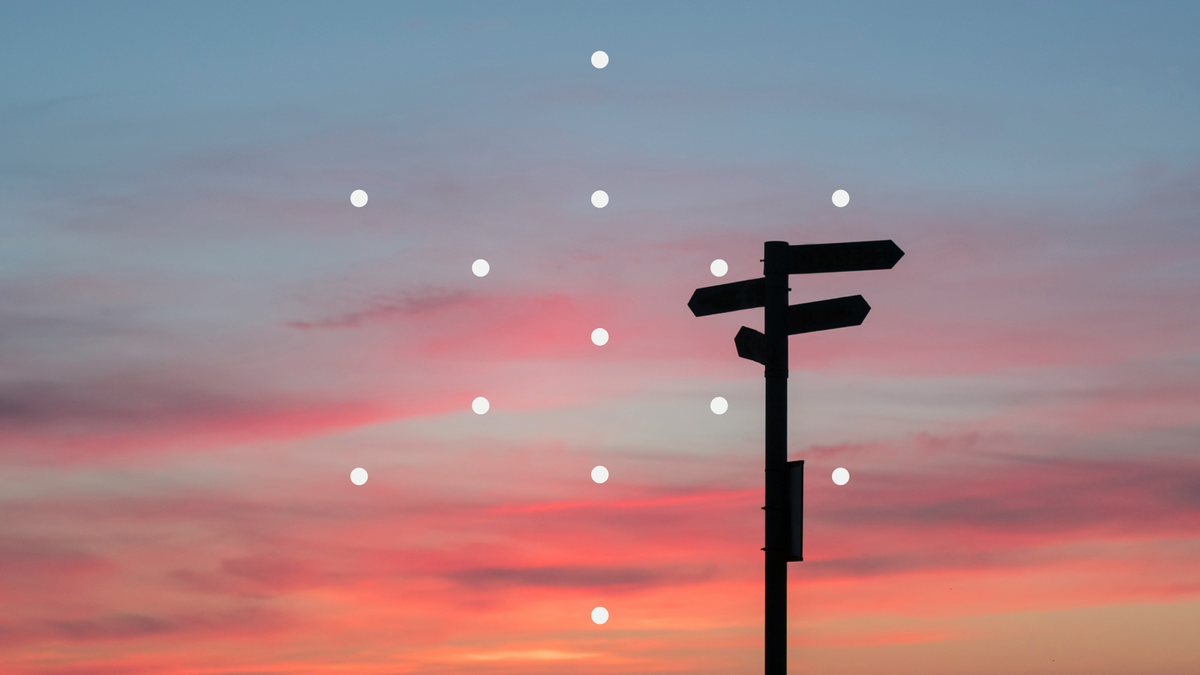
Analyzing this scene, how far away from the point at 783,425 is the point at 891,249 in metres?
1.79

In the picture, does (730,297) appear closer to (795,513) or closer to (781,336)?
(781,336)

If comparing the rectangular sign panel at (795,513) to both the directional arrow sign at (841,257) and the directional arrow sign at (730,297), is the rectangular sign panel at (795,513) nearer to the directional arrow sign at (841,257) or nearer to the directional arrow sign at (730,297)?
the directional arrow sign at (730,297)

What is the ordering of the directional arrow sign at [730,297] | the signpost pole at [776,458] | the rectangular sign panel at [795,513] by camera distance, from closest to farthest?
the signpost pole at [776,458] → the rectangular sign panel at [795,513] → the directional arrow sign at [730,297]

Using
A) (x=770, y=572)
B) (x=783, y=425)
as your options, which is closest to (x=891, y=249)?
(x=783, y=425)

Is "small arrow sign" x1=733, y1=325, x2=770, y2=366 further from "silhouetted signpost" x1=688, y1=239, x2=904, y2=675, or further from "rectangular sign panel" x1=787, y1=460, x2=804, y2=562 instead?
"rectangular sign panel" x1=787, y1=460, x2=804, y2=562

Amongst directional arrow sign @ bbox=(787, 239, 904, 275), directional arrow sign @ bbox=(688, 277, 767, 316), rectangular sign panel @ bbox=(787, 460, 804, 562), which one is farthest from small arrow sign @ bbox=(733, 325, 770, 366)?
rectangular sign panel @ bbox=(787, 460, 804, 562)

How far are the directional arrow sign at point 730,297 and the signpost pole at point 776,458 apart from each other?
0.13m

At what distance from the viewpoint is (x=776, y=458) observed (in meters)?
10.5

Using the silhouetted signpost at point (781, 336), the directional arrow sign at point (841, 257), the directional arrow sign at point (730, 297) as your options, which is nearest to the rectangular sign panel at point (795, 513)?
the silhouetted signpost at point (781, 336)

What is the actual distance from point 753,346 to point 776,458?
990 millimetres

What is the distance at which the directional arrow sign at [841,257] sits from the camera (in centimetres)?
1080

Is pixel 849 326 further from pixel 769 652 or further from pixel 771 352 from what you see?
pixel 769 652

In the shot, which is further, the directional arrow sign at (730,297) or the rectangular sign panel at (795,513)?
the directional arrow sign at (730,297)

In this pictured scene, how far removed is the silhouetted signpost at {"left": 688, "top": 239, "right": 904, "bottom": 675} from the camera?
33.7 ft
